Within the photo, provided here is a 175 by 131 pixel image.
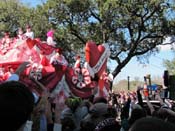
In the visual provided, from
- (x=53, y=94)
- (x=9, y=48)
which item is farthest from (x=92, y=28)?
(x=53, y=94)

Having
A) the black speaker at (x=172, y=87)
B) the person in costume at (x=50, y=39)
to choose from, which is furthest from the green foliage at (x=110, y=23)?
the black speaker at (x=172, y=87)

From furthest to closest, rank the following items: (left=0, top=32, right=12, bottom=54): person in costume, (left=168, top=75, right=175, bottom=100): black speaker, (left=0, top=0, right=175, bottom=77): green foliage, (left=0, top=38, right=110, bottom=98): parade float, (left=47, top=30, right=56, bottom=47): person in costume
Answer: (left=0, top=0, right=175, bottom=77): green foliage < (left=0, top=32, right=12, bottom=54): person in costume < (left=47, top=30, right=56, bottom=47): person in costume < (left=0, top=38, right=110, bottom=98): parade float < (left=168, top=75, right=175, bottom=100): black speaker

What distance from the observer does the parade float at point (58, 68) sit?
35.2ft

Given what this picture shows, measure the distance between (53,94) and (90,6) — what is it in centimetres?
2247

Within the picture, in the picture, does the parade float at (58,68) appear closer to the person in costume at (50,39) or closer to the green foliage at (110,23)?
the person in costume at (50,39)

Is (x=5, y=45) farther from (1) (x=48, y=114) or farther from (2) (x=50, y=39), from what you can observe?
(1) (x=48, y=114)

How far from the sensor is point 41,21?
108 ft

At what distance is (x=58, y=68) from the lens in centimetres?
1221

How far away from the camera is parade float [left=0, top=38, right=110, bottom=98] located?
10.7 metres

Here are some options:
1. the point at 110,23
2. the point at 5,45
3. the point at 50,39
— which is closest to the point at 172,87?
the point at 50,39

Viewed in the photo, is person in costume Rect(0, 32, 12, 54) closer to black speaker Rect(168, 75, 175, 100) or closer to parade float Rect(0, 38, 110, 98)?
parade float Rect(0, 38, 110, 98)

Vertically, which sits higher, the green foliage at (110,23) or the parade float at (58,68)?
the green foliage at (110,23)

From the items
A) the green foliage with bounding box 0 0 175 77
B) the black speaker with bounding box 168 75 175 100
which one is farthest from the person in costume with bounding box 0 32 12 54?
the green foliage with bounding box 0 0 175 77

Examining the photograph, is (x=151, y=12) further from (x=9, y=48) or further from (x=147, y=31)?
(x=9, y=48)
